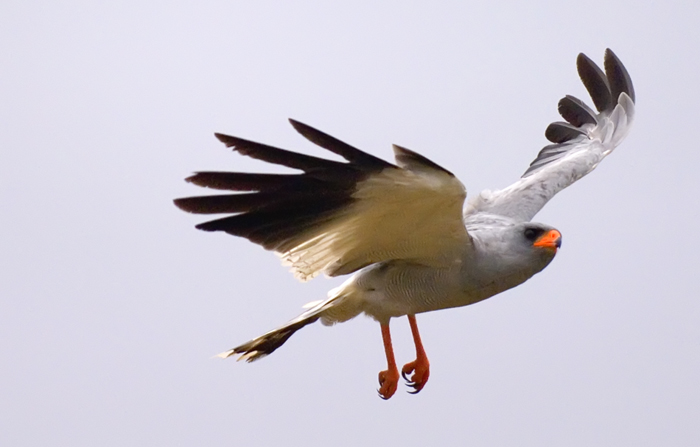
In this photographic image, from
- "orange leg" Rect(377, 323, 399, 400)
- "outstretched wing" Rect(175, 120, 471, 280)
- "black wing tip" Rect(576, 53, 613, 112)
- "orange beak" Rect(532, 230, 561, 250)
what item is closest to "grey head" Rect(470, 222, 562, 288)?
"orange beak" Rect(532, 230, 561, 250)

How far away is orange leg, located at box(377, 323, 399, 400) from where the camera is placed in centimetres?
602

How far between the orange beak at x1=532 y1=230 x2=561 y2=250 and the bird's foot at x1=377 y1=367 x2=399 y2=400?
123 cm

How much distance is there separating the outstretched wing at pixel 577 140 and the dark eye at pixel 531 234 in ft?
3.07

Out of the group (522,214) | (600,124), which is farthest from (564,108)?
(522,214)

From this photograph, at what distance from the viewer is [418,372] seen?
247 inches

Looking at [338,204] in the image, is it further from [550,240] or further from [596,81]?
[596,81]

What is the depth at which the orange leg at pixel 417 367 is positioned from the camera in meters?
6.26

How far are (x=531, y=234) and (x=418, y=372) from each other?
1.31 m

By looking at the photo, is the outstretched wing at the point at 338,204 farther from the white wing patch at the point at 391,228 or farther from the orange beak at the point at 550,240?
the orange beak at the point at 550,240

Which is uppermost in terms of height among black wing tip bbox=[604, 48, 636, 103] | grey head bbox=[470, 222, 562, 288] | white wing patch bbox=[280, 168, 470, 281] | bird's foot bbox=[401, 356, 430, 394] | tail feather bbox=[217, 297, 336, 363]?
black wing tip bbox=[604, 48, 636, 103]

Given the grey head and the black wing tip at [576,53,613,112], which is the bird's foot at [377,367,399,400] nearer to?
the grey head

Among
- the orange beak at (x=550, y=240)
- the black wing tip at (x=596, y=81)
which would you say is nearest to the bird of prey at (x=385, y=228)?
the orange beak at (x=550, y=240)

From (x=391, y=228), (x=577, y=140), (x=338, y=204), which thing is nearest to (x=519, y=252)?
(x=391, y=228)

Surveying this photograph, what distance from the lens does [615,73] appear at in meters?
7.68
